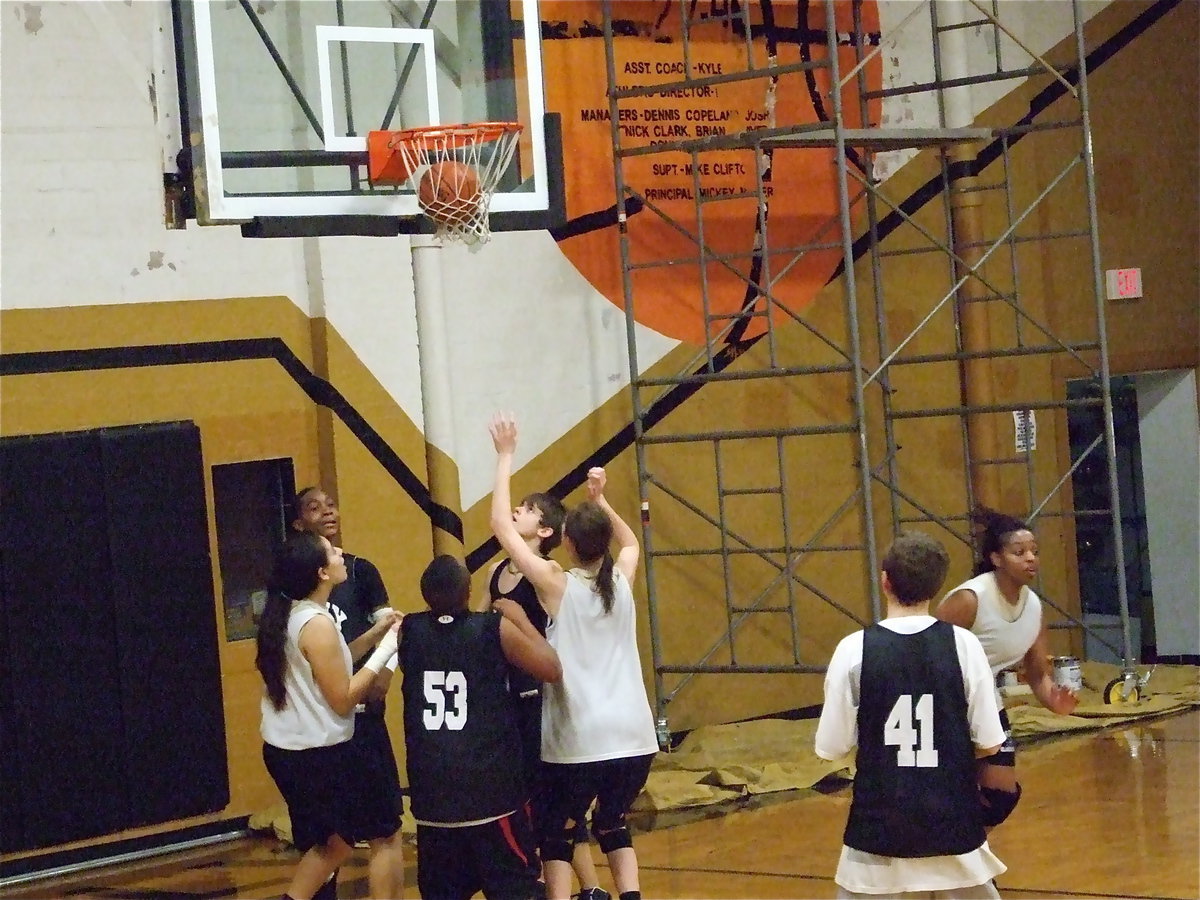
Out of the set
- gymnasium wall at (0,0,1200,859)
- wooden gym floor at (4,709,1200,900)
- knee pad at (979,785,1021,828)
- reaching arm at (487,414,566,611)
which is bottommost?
wooden gym floor at (4,709,1200,900)

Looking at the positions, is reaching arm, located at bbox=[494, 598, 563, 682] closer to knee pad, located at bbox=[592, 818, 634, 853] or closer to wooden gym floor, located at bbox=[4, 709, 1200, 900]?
knee pad, located at bbox=[592, 818, 634, 853]

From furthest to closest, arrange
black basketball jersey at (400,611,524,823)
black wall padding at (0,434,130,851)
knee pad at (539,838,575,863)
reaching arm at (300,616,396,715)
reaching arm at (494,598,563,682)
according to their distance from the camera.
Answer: black wall padding at (0,434,130,851), knee pad at (539,838,575,863), reaching arm at (300,616,396,715), reaching arm at (494,598,563,682), black basketball jersey at (400,611,524,823)

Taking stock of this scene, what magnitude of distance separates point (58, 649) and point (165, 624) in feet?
1.66

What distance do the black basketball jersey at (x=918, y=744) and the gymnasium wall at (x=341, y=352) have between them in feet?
14.8

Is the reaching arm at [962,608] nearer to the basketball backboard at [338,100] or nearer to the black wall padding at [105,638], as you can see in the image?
the basketball backboard at [338,100]

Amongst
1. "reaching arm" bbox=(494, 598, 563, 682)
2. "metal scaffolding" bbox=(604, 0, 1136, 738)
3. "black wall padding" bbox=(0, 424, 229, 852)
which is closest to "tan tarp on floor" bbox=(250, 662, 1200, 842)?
"metal scaffolding" bbox=(604, 0, 1136, 738)

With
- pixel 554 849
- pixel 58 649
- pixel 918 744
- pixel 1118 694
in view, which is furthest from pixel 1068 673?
pixel 918 744

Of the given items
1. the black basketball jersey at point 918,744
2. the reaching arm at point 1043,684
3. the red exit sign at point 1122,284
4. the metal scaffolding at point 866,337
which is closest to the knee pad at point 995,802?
the black basketball jersey at point 918,744

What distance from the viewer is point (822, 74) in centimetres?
963

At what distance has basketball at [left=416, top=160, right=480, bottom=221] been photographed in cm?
635

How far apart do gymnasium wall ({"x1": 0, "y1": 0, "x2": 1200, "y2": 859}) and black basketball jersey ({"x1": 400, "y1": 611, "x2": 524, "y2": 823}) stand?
3.26m

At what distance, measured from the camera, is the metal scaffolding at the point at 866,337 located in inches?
343

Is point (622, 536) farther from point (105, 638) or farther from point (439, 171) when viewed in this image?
point (105, 638)

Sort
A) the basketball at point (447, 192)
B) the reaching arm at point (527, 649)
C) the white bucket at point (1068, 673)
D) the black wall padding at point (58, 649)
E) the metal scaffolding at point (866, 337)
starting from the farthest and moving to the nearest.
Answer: the white bucket at point (1068, 673)
the metal scaffolding at point (866, 337)
the black wall padding at point (58, 649)
the basketball at point (447, 192)
the reaching arm at point (527, 649)
